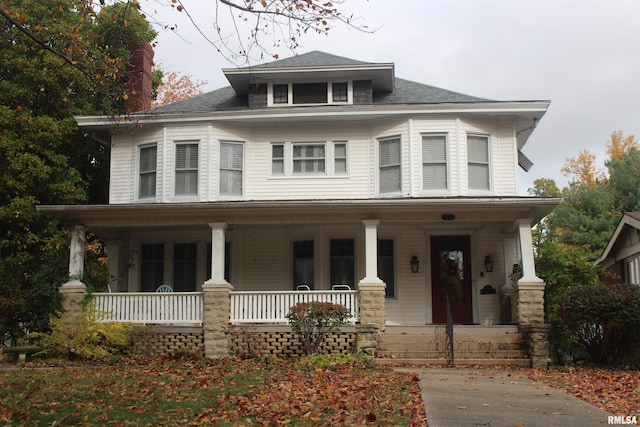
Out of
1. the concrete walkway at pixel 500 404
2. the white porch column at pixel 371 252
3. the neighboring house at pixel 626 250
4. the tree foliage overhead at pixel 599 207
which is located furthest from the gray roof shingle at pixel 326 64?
the tree foliage overhead at pixel 599 207

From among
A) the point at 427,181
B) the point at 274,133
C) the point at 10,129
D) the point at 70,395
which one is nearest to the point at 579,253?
the point at 427,181

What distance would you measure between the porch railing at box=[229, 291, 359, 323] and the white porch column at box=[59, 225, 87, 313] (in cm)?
368

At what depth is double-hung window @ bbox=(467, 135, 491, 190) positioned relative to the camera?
17.5m

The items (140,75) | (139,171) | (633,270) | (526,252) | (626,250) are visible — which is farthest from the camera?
(626,250)

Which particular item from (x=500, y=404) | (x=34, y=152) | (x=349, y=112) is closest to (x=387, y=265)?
(x=349, y=112)

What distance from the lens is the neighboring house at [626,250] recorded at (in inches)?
856

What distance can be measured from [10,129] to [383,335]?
41.4 feet

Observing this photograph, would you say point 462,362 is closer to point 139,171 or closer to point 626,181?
point 139,171

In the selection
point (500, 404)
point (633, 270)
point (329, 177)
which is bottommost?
point (500, 404)

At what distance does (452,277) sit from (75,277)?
958 cm

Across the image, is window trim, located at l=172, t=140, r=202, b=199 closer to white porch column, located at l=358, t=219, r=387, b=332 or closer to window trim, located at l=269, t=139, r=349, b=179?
window trim, located at l=269, t=139, r=349, b=179

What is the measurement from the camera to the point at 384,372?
486 inches

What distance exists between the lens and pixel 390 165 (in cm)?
1769

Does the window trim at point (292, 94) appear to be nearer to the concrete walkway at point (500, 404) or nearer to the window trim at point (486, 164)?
the window trim at point (486, 164)
